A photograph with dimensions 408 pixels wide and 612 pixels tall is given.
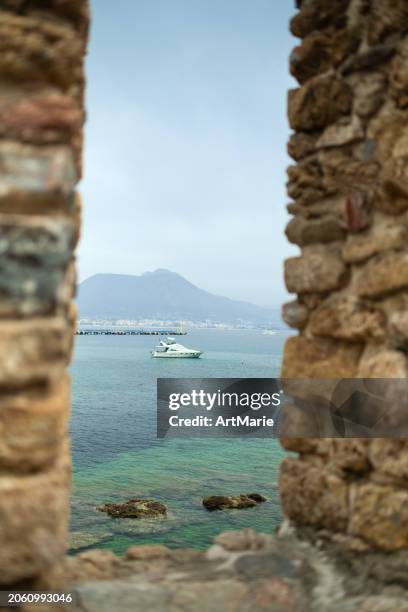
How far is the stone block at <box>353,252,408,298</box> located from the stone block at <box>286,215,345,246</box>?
0.25 m

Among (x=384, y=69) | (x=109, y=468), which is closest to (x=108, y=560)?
(x=384, y=69)

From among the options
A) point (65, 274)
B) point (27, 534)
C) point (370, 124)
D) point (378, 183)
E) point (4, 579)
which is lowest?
point (4, 579)

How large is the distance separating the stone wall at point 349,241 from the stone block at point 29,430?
1574 millimetres

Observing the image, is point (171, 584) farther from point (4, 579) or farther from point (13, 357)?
point (13, 357)

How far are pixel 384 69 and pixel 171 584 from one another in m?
2.43

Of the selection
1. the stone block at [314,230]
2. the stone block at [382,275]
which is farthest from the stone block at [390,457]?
the stone block at [314,230]

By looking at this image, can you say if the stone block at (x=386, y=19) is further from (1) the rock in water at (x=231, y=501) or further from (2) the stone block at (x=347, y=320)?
(1) the rock in water at (x=231, y=501)

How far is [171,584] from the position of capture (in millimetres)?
2344

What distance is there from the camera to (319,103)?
294cm

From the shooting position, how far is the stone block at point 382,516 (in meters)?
2.49

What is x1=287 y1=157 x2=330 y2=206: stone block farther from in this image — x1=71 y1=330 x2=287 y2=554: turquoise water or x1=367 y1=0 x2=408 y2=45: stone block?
x1=71 y1=330 x2=287 y2=554: turquoise water

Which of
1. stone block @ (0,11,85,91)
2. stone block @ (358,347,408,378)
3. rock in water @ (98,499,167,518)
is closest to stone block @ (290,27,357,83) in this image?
stone block @ (358,347,408,378)

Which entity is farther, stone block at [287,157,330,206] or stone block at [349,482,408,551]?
stone block at [287,157,330,206]

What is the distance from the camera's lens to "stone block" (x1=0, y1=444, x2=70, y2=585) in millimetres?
1498
